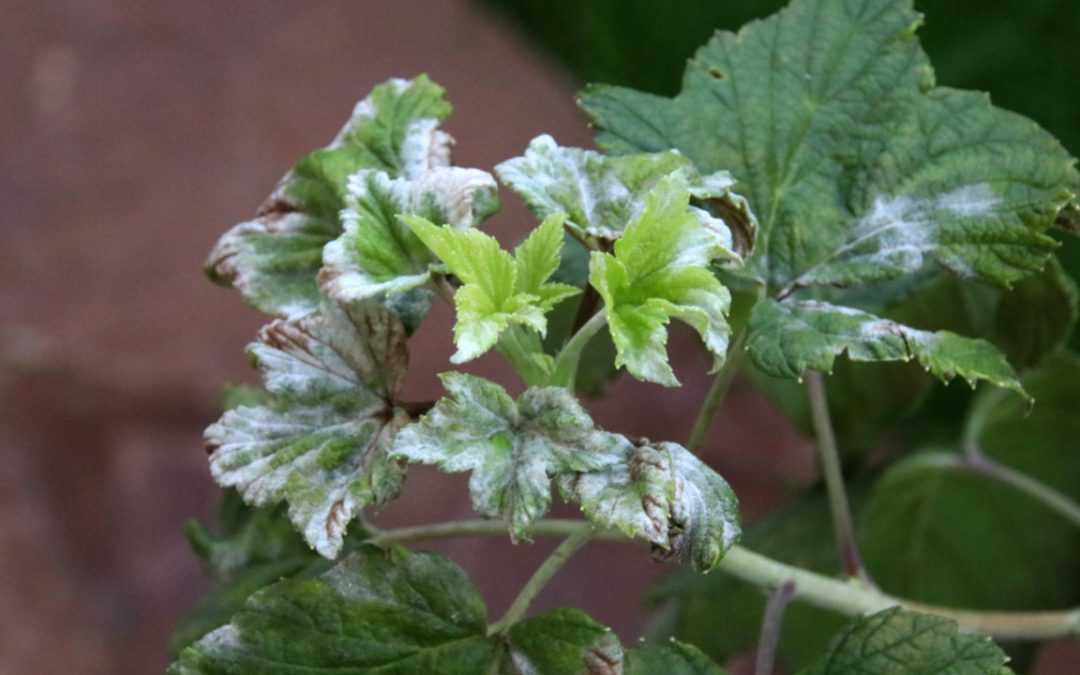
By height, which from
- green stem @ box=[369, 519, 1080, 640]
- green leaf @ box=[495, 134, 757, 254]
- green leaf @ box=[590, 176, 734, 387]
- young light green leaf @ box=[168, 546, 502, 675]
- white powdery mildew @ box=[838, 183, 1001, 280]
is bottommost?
young light green leaf @ box=[168, 546, 502, 675]

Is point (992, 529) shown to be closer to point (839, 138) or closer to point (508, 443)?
point (839, 138)

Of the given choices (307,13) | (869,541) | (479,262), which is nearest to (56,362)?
(307,13)

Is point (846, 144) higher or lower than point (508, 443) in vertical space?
higher

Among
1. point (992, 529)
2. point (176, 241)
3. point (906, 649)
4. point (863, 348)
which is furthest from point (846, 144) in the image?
point (176, 241)

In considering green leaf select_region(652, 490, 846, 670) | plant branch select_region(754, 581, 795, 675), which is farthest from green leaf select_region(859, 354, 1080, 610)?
plant branch select_region(754, 581, 795, 675)

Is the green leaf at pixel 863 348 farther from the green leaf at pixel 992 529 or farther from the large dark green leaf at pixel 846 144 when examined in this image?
the green leaf at pixel 992 529

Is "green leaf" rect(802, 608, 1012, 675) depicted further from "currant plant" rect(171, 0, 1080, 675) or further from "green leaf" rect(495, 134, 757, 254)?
"green leaf" rect(495, 134, 757, 254)
